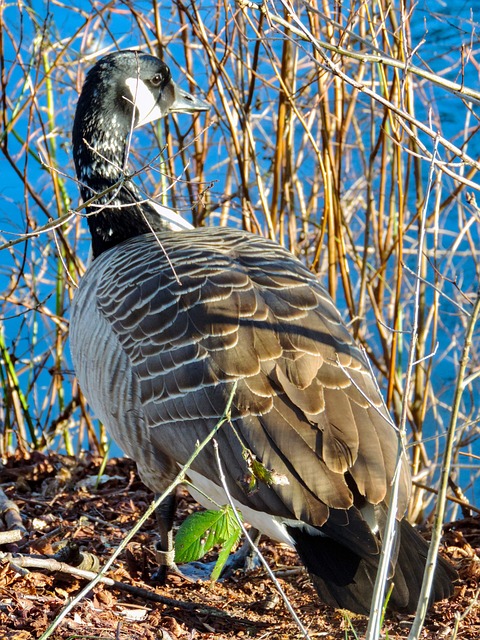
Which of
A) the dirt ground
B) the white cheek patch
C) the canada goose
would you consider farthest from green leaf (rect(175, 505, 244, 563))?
the white cheek patch

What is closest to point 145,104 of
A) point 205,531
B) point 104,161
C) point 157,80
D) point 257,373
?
point 157,80

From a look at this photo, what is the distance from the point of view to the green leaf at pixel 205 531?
8.33 feet

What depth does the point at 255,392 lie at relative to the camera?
2.98 meters

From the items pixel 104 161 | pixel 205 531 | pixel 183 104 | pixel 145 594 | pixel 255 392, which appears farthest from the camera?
pixel 183 104

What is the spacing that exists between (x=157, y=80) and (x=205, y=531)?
2.93 metres

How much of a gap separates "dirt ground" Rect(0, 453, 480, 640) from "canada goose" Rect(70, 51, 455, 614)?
0.97 ft

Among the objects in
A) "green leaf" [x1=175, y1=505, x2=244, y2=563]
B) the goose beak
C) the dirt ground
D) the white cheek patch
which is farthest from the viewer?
the goose beak

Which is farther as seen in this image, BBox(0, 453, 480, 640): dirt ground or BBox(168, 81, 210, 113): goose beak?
BBox(168, 81, 210, 113): goose beak

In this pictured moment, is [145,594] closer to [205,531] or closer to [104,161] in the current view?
[205,531]

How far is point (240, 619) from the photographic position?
3.25 meters

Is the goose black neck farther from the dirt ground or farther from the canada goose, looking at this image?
the dirt ground

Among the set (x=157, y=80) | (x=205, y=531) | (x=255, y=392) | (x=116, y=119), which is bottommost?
(x=205, y=531)

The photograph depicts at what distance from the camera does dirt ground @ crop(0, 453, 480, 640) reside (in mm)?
2967

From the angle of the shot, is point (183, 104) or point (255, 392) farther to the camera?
point (183, 104)
